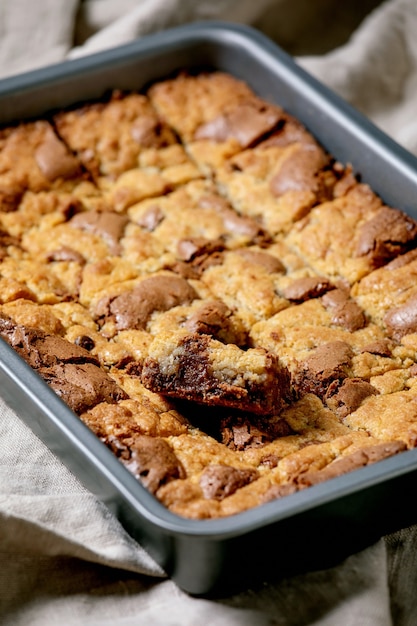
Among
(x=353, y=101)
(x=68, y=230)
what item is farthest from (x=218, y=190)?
(x=353, y=101)

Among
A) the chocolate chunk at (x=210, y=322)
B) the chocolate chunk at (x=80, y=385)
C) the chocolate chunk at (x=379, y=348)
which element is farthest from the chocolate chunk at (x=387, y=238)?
the chocolate chunk at (x=80, y=385)

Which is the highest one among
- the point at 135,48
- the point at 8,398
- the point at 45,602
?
the point at 135,48

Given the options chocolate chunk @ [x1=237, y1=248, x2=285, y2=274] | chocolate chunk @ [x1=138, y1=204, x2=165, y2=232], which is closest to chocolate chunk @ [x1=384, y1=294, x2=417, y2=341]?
chocolate chunk @ [x1=237, y1=248, x2=285, y2=274]

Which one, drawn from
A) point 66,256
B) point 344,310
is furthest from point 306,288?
point 66,256

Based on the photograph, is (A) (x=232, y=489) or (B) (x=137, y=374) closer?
(A) (x=232, y=489)

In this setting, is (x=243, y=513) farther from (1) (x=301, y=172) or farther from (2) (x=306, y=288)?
(1) (x=301, y=172)

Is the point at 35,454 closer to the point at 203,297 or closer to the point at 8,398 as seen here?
the point at 8,398

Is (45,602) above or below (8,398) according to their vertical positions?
below
